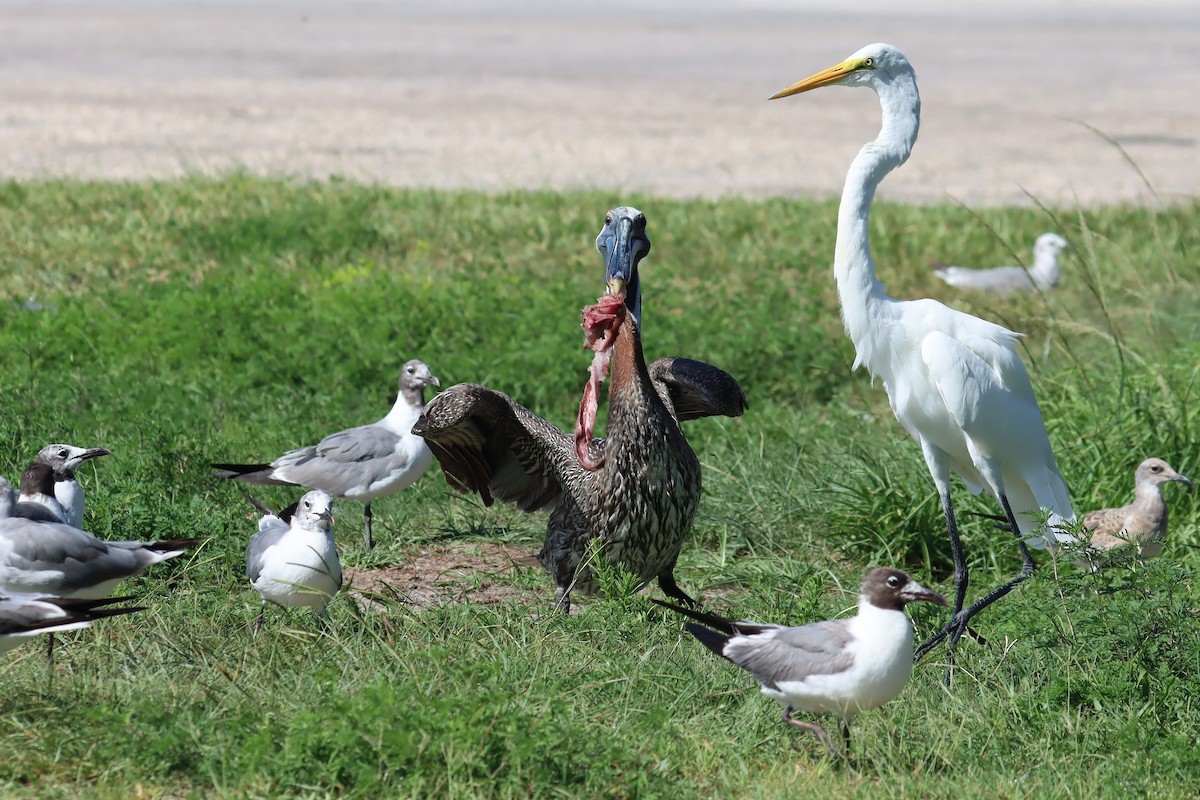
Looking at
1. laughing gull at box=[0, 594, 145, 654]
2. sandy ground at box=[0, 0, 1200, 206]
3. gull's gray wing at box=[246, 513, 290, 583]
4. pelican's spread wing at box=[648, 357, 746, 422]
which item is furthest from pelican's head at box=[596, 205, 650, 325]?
sandy ground at box=[0, 0, 1200, 206]

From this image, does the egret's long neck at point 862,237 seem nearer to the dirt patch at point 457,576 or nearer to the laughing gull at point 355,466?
the dirt patch at point 457,576

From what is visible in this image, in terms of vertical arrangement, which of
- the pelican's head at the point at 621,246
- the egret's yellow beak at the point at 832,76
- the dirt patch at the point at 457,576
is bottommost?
the dirt patch at the point at 457,576

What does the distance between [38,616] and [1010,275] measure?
290 inches

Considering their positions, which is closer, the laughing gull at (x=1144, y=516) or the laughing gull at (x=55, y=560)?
the laughing gull at (x=55, y=560)

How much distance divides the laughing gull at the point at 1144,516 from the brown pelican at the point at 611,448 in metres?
1.60

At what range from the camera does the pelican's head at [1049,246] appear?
33.4 ft

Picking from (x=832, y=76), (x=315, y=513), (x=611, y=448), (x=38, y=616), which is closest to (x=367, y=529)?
(x=315, y=513)

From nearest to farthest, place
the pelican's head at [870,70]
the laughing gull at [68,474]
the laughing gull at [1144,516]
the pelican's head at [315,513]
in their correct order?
the pelican's head at [315,513] < the pelican's head at [870,70] < the laughing gull at [68,474] < the laughing gull at [1144,516]

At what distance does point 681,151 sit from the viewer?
14.8 m

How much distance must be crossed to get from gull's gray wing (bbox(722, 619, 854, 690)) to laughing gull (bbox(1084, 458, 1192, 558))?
2.08 metres

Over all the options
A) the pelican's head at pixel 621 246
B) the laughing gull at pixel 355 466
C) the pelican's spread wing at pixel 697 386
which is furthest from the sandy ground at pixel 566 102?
the laughing gull at pixel 355 466

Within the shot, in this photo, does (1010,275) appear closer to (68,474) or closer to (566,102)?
(68,474)

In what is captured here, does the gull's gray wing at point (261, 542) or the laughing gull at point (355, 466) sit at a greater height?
the gull's gray wing at point (261, 542)

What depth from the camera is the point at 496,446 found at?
18.4 ft
